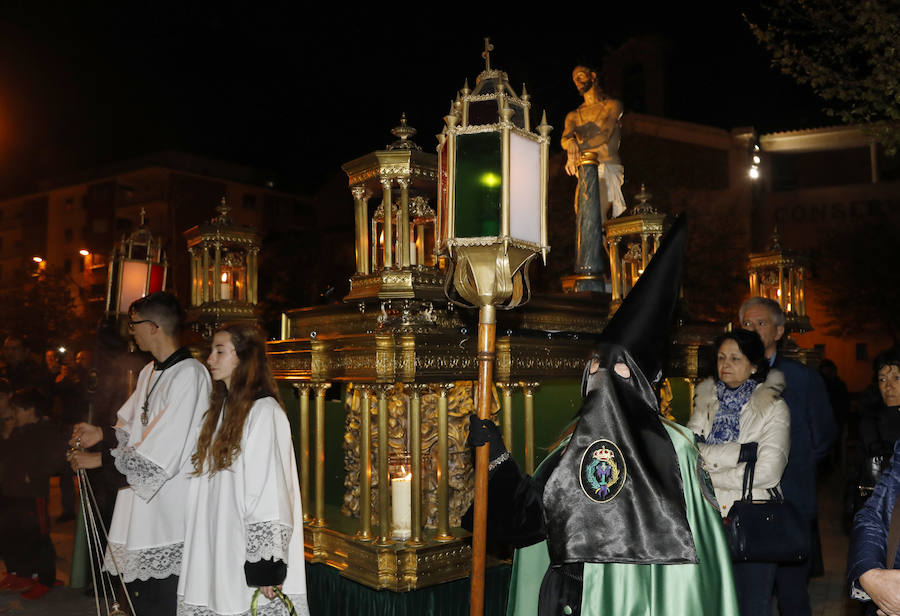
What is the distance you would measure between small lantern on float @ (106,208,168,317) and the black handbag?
635cm

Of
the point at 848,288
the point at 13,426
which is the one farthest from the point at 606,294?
the point at 848,288

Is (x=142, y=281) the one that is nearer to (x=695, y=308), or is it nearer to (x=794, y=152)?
(x=695, y=308)

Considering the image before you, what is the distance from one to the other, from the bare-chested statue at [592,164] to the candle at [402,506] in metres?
4.36

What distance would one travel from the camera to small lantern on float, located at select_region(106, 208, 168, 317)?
26.4 feet

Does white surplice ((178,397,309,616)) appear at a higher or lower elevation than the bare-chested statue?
lower

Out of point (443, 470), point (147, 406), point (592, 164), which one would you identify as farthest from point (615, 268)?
point (147, 406)

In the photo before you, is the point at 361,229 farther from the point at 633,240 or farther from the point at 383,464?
the point at 633,240

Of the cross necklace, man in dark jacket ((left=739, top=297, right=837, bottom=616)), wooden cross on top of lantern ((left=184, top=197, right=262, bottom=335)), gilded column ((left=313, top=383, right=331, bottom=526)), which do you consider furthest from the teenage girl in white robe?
wooden cross on top of lantern ((left=184, top=197, right=262, bottom=335))

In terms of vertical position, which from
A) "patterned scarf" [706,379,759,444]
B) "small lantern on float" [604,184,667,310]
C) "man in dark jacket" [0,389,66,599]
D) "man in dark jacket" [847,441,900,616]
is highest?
"small lantern on float" [604,184,667,310]

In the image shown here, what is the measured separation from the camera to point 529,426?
5523 millimetres

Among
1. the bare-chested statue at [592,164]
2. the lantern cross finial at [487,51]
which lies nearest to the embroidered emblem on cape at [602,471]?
the lantern cross finial at [487,51]

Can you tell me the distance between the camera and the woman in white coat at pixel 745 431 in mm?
3916

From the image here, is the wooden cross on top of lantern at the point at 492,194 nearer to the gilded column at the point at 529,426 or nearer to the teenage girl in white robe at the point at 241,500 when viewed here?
the teenage girl in white robe at the point at 241,500

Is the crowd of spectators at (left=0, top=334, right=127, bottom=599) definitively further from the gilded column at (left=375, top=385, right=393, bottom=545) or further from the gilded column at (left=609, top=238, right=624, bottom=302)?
the gilded column at (left=609, top=238, right=624, bottom=302)
